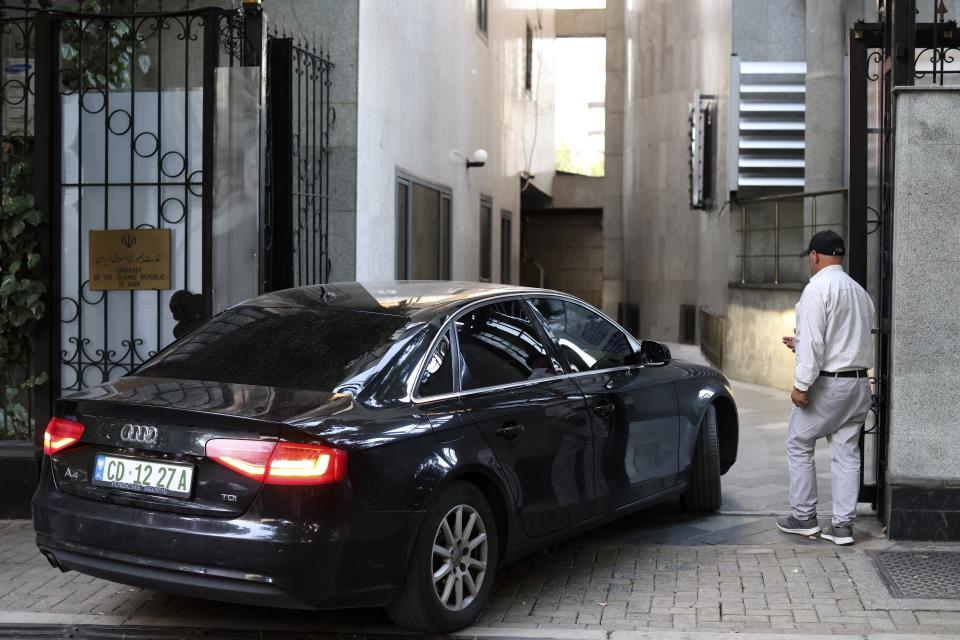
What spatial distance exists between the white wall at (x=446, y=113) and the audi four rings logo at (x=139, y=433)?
6.00m

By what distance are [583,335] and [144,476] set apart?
105 inches

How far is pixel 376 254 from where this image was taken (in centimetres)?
1149

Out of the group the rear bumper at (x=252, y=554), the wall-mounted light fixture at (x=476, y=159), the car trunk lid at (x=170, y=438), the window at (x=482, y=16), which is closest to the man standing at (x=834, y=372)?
the rear bumper at (x=252, y=554)

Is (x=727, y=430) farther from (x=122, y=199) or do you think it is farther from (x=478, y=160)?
(x=478, y=160)

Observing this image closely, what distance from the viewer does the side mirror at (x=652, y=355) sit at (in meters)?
7.01

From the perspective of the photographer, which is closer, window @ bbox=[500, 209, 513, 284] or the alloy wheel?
the alloy wheel

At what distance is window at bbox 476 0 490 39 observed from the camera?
1784 centimetres

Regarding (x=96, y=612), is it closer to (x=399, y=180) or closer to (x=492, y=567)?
(x=492, y=567)

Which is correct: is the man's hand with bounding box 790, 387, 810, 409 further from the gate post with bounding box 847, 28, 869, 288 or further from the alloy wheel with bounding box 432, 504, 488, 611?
the alloy wheel with bounding box 432, 504, 488, 611

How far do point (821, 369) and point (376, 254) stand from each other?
5.47 m

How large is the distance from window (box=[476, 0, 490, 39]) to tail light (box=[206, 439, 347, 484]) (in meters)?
13.9

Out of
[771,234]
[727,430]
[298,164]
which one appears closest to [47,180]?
[298,164]

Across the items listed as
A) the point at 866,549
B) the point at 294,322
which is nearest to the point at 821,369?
the point at 866,549

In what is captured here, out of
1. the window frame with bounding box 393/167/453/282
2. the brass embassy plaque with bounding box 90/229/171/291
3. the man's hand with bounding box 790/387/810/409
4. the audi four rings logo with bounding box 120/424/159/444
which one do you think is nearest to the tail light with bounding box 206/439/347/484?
the audi four rings logo with bounding box 120/424/159/444
